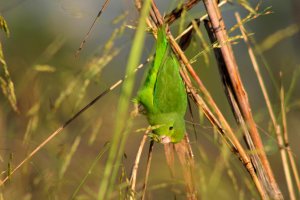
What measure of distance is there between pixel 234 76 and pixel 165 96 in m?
0.34

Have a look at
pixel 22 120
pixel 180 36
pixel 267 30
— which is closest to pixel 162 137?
pixel 180 36

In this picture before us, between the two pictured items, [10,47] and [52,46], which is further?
[10,47]

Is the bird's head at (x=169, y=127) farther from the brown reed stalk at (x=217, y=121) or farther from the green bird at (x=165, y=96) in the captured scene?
the brown reed stalk at (x=217, y=121)

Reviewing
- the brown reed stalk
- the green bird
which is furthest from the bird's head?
the brown reed stalk

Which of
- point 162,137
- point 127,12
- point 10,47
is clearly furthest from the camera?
point 10,47

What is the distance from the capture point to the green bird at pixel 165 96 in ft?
5.56

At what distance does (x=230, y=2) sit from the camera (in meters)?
1.66

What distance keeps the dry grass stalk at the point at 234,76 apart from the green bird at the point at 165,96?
0.16 meters

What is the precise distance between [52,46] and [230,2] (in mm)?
585

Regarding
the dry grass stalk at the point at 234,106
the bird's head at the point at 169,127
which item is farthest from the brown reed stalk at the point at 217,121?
the bird's head at the point at 169,127

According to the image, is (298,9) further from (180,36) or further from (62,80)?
(62,80)

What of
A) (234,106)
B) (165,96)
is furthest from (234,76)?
(165,96)

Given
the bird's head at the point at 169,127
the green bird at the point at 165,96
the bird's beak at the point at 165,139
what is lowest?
the bird's beak at the point at 165,139

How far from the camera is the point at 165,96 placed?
6.02ft
